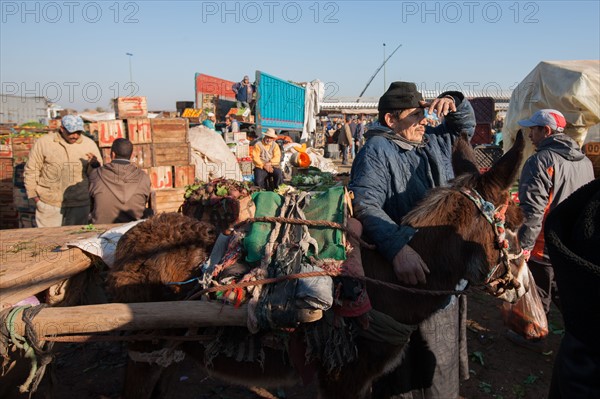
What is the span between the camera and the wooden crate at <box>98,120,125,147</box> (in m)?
6.15

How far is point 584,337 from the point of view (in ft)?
3.98

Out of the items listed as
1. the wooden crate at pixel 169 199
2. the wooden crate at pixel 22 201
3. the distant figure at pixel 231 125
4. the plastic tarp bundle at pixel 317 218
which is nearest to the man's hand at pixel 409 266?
the plastic tarp bundle at pixel 317 218

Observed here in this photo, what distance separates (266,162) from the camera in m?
11.1

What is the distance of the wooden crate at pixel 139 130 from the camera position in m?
6.43

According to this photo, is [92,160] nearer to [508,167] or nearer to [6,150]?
[6,150]

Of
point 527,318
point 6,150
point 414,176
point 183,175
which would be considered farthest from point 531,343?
point 6,150

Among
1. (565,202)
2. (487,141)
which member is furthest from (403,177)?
(487,141)

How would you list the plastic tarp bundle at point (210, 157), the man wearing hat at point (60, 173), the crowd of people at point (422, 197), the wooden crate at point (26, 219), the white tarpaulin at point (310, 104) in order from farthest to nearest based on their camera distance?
the white tarpaulin at point (310, 104) < the plastic tarp bundle at point (210, 157) < the wooden crate at point (26, 219) < the man wearing hat at point (60, 173) < the crowd of people at point (422, 197)

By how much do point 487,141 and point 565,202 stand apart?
48.1ft

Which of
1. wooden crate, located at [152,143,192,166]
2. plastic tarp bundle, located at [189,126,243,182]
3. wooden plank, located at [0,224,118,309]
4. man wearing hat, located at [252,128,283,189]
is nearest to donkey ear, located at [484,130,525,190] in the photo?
wooden plank, located at [0,224,118,309]

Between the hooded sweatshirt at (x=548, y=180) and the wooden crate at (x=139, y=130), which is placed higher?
the wooden crate at (x=139, y=130)

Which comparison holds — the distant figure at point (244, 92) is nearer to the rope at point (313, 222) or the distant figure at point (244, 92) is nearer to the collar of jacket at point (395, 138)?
the collar of jacket at point (395, 138)

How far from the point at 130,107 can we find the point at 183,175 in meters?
1.39

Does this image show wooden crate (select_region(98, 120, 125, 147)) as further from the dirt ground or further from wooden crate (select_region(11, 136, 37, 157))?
the dirt ground
